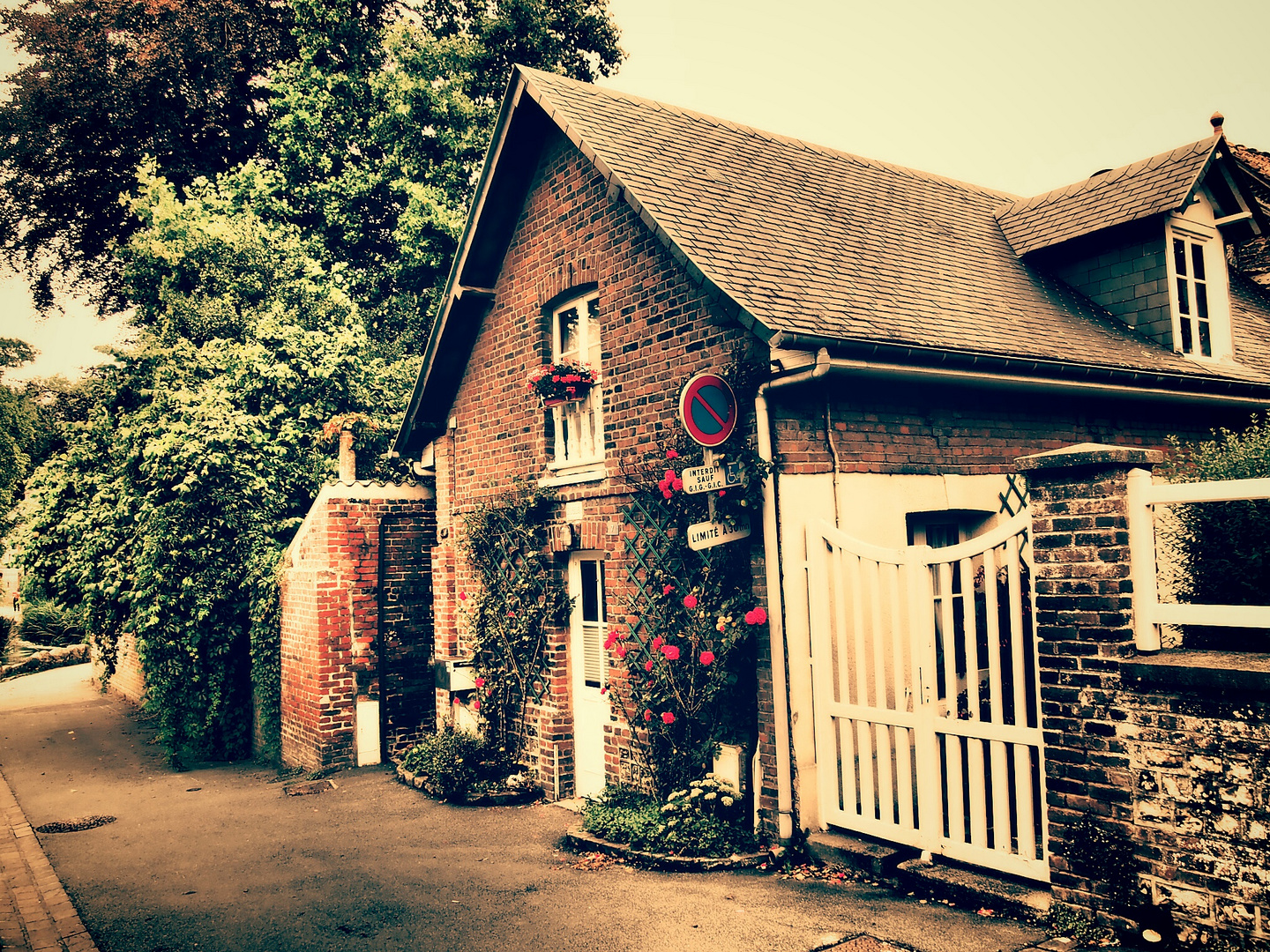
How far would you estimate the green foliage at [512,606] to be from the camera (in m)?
9.09

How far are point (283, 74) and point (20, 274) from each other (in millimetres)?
8022

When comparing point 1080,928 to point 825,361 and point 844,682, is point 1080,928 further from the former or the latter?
point 825,361

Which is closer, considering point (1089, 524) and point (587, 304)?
point (1089, 524)

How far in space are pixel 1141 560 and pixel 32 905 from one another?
311 inches

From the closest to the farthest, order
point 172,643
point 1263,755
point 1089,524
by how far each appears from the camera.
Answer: point 1263,755, point 1089,524, point 172,643

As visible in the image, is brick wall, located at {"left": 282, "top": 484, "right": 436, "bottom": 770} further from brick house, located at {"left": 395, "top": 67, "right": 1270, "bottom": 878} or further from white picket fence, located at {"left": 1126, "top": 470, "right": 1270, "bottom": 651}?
white picket fence, located at {"left": 1126, "top": 470, "right": 1270, "bottom": 651}

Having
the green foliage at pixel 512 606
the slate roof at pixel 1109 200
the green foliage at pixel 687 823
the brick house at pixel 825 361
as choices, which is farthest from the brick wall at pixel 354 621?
the slate roof at pixel 1109 200

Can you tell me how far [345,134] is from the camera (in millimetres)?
18094

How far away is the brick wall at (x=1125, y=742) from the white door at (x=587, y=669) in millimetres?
4686

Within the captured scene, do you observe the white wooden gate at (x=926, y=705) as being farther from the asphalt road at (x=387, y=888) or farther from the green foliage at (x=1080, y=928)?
the asphalt road at (x=387, y=888)

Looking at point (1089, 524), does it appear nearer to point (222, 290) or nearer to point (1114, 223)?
point (1114, 223)

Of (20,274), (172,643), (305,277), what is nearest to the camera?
(172,643)

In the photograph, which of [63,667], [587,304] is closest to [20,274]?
[63,667]

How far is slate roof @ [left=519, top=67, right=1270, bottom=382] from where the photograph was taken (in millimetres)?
7180
